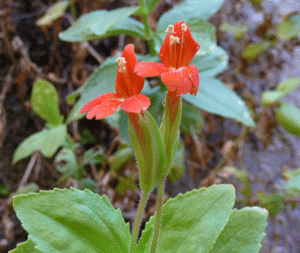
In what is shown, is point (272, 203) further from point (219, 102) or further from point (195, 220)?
point (195, 220)

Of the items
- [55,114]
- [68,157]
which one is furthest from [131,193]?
[55,114]

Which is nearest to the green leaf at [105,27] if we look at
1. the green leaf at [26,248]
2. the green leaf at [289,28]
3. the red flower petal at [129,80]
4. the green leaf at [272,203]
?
the red flower petal at [129,80]

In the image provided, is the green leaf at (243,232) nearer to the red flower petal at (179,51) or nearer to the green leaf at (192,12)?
the red flower petal at (179,51)

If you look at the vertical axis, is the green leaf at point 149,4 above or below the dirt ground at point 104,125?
above

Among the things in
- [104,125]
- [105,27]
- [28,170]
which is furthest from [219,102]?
[28,170]

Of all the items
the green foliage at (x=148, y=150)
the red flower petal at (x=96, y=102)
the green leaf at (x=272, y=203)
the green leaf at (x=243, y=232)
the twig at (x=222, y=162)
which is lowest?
the green leaf at (x=272, y=203)

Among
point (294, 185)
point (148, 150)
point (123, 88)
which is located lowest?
point (294, 185)

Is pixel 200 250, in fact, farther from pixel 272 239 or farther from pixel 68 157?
pixel 272 239
